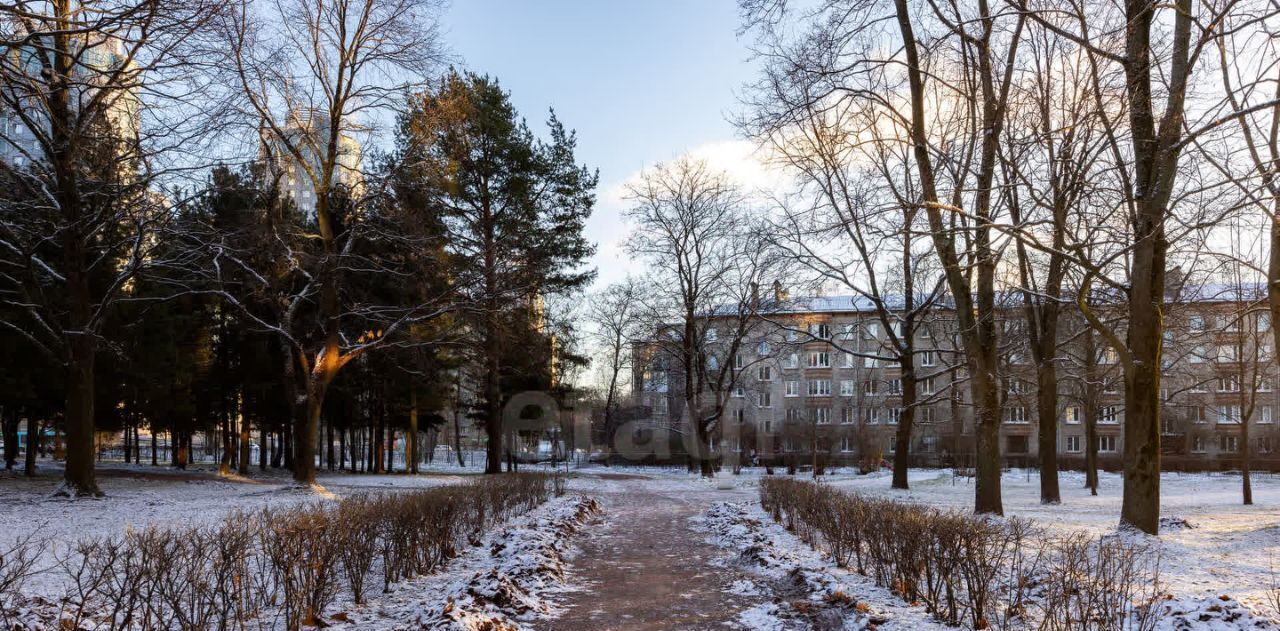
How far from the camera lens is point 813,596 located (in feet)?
23.9

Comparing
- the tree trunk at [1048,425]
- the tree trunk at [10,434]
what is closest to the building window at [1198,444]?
the tree trunk at [1048,425]

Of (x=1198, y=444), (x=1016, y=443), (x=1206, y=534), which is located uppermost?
(x=1206, y=534)

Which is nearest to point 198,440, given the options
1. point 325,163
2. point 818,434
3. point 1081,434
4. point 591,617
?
point 818,434

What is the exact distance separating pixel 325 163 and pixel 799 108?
44.8ft

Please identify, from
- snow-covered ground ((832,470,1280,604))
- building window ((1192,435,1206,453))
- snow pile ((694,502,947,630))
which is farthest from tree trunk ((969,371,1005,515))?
building window ((1192,435,1206,453))

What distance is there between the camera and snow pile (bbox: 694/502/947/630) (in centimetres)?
633

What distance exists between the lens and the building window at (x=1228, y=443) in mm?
56469

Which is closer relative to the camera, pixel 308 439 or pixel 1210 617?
pixel 1210 617

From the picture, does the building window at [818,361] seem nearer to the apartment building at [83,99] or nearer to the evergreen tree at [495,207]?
the evergreen tree at [495,207]

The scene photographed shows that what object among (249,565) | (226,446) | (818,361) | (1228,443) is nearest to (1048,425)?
(249,565)

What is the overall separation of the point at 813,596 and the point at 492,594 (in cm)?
299

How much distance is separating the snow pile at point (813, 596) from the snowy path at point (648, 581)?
30 centimetres

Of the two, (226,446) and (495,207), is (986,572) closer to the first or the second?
(495,207)

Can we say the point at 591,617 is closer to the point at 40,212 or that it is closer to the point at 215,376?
the point at 40,212
